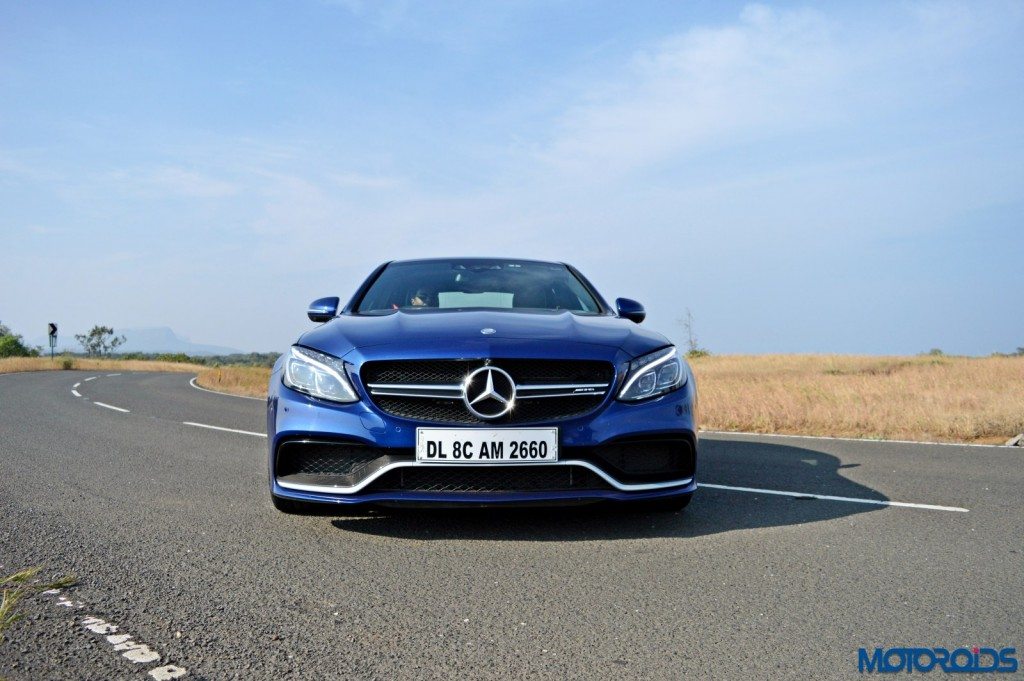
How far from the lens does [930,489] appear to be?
6004 millimetres

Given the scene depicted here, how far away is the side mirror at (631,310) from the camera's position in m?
5.78

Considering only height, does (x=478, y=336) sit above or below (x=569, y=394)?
above

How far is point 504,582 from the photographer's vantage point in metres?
3.55

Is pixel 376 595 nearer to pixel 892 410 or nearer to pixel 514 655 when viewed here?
pixel 514 655

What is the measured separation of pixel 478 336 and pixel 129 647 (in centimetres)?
224

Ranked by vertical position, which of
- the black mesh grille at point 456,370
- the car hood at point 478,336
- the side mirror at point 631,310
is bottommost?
the black mesh grille at point 456,370

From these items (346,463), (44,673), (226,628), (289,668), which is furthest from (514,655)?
(346,463)

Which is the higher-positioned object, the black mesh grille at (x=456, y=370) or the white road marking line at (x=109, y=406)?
the black mesh grille at (x=456, y=370)

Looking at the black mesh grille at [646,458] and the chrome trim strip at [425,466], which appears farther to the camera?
the black mesh grille at [646,458]

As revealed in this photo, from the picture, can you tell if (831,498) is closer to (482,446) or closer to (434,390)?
(482,446)

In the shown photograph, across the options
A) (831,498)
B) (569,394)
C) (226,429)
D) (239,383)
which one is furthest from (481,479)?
(239,383)

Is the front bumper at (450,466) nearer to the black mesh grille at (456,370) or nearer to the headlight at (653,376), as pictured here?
the headlight at (653,376)

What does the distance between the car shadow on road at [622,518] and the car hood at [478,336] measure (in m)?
0.81

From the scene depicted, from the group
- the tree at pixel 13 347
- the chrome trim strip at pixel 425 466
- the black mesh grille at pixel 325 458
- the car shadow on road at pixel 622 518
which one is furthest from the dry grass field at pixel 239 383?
the tree at pixel 13 347
